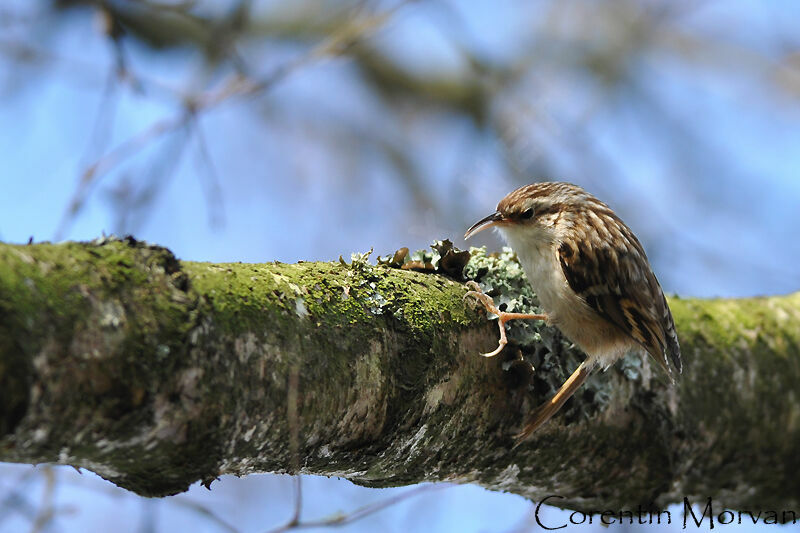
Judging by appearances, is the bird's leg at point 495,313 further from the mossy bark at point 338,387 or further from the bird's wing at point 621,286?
the bird's wing at point 621,286

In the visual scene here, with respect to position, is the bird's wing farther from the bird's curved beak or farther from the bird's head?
the bird's curved beak

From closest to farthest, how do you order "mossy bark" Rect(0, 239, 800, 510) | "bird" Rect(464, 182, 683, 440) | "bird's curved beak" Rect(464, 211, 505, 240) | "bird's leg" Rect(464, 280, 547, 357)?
"mossy bark" Rect(0, 239, 800, 510), "bird's leg" Rect(464, 280, 547, 357), "bird" Rect(464, 182, 683, 440), "bird's curved beak" Rect(464, 211, 505, 240)

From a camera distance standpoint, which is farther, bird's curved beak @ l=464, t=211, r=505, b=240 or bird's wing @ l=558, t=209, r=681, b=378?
bird's curved beak @ l=464, t=211, r=505, b=240

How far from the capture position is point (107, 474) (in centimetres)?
156

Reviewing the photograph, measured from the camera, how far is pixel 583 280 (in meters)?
2.52

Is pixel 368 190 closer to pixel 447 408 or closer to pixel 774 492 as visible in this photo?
pixel 774 492

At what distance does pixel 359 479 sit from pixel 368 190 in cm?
454

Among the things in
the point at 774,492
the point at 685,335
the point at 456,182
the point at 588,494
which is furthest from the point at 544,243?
the point at 456,182

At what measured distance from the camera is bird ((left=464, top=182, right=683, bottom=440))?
2.37 metres

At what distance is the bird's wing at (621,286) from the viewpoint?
2.44 m

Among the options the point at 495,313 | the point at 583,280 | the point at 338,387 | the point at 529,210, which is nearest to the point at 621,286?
the point at 583,280

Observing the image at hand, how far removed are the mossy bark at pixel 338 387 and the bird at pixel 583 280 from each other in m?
0.06

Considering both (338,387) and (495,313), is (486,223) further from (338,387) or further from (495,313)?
(338,387)

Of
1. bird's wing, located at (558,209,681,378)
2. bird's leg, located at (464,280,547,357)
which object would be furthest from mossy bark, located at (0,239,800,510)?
bird's wing, located at (558,209,681,378)
